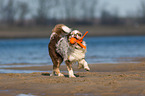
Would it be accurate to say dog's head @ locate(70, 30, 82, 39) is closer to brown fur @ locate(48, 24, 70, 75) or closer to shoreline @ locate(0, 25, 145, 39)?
brown fur @ locate(48, 24, 70, 75)

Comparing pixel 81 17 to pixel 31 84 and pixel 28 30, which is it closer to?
pixel 28 30

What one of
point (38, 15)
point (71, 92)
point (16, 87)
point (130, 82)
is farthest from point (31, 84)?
point (38, 15)

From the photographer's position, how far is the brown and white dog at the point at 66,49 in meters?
9.79

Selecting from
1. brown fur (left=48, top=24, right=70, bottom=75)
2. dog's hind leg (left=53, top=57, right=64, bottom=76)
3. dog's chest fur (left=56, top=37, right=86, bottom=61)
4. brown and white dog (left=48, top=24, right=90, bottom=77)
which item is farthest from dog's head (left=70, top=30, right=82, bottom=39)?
dog's hind leg (left=53, top=57, right=64, bottom=76)

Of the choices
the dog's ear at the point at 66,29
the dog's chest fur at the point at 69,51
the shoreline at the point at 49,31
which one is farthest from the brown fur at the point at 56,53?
the shoreline at the point at 49,31

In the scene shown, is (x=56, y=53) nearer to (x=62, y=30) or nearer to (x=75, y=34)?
(x=62, y=30)

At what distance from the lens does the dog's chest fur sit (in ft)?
32.1

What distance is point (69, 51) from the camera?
989cm

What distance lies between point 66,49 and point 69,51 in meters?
0.14

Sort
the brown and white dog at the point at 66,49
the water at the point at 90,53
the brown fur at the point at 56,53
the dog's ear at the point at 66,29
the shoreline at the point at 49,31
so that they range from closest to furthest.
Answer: the brown and white dog at the point at 66,49, the dog's ear at the point at 66,29, the brown fur at the point at 56,53, the water at the point at 90,53, the shoreline at the point at 49,31

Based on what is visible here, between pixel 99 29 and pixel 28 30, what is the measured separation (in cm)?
1389

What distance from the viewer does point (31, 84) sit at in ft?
28.7

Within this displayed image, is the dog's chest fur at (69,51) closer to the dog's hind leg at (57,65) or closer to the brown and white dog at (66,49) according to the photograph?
the brown and white dog at (66,49)

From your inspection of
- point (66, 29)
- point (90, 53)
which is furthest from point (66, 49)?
point (90, 53)
